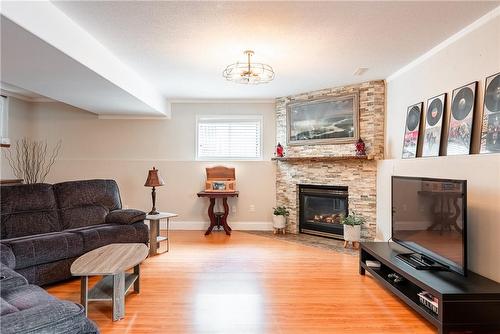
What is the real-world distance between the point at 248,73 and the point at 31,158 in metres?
4.62

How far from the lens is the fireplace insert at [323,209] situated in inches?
185

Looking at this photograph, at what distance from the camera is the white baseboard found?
539cm

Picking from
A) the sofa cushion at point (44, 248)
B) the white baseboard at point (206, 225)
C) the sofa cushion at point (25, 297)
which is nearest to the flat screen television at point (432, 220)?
the white baseboard at point (206, 225)

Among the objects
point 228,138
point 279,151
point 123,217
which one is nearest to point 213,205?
point 228,138

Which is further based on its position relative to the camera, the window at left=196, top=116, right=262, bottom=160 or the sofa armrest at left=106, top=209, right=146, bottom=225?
the window at left=196, top=116, right=262, bottom=160

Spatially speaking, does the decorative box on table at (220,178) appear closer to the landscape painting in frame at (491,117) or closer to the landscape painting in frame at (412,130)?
the landscape painting in frame at (412,130)

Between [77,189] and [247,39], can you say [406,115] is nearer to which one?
[247,39]

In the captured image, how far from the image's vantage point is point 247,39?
278cm

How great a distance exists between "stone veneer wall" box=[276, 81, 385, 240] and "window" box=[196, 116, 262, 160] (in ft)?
1.64

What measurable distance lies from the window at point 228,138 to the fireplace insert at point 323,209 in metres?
1.18

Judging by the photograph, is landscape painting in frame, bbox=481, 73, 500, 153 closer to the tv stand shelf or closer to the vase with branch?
the tv stand shelf

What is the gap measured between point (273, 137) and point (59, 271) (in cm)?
380

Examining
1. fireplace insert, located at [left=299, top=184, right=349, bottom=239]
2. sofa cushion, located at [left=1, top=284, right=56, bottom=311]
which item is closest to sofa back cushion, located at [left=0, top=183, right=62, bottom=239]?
sofa cushion, located at [left=1, top=284, right=56, bottom=311]

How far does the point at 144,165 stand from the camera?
17.8ft
